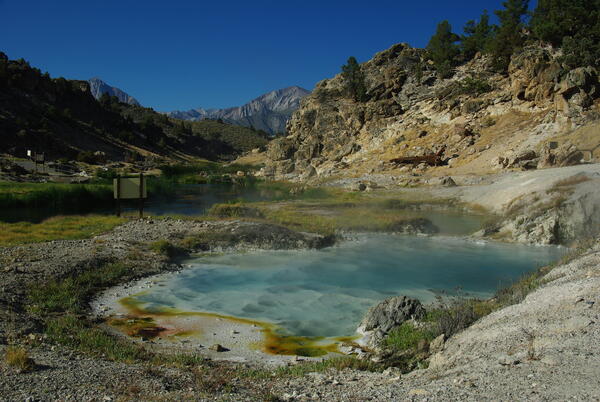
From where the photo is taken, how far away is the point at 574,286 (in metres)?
10.7

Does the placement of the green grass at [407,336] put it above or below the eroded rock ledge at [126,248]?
below

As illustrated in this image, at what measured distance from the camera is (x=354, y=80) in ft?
315

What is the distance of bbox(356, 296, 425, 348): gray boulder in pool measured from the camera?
40.2ft

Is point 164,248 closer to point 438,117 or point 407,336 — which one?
point 407,336

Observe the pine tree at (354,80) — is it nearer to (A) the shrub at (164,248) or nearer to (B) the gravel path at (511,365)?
(A) the shrub at (164,248)

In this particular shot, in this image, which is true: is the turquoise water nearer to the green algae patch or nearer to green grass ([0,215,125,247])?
the green algae patch

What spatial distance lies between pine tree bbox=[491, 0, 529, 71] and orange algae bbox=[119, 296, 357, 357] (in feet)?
219

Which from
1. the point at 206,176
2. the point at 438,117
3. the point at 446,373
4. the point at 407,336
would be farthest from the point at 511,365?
the point at 206,176

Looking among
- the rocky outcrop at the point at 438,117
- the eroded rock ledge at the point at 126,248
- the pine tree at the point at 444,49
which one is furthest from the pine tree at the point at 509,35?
the eroded rock ledge at the point at 126,248

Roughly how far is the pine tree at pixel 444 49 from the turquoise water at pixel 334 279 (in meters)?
59.8

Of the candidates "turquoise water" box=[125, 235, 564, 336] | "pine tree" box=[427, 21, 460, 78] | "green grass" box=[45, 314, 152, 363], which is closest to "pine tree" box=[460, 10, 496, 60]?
"pine tree" box=[427, 21, 460, 78]

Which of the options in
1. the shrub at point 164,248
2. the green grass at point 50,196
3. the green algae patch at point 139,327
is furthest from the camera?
the green grass at point 50,196

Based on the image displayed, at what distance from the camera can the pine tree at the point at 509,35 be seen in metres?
68.4

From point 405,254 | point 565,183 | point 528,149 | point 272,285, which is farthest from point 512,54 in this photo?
point 272,285
